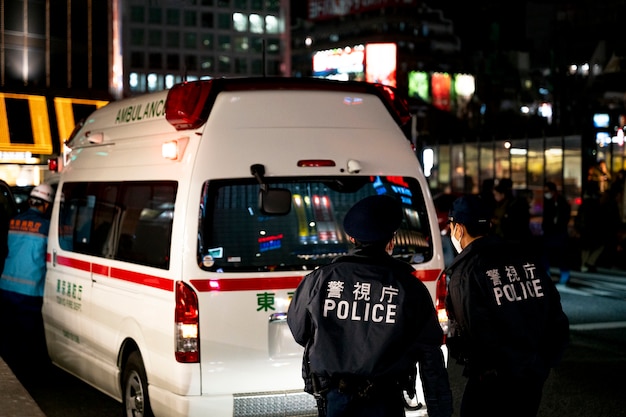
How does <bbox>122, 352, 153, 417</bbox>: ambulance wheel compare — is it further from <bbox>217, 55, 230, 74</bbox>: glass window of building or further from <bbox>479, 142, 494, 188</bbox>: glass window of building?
<bbox>217, 55, 230, 74</bbox>: glass window of building

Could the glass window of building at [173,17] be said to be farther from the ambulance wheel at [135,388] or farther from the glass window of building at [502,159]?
the ambulance wheel at [135,388]

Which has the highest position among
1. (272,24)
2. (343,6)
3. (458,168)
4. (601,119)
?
(272,24)

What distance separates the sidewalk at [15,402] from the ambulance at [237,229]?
0.81 metres

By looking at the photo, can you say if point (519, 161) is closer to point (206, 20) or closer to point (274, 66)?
point (274, 66)

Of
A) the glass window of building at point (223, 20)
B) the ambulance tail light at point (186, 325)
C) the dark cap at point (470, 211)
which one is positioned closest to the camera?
the dark cap at point (470, 211)

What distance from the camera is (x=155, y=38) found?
127562mm

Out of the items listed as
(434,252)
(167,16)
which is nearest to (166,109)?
(434,252)

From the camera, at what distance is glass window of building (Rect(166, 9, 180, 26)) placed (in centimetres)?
12862

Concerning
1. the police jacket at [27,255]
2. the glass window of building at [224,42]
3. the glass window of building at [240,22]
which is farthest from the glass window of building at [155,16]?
the police jacket at [27,255]

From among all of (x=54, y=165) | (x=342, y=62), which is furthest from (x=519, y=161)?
(x=342, y=62)

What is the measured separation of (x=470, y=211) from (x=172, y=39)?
127967 mm

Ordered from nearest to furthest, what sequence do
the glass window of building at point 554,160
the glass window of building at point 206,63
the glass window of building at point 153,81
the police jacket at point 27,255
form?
the police jacket at point 27,255
the glass window of building at point 554,160
the glass window of building at point 153,81
the glass window of building at point 206,63

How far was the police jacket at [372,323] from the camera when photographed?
Result: 359 centimetres

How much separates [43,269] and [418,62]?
109804 mm
